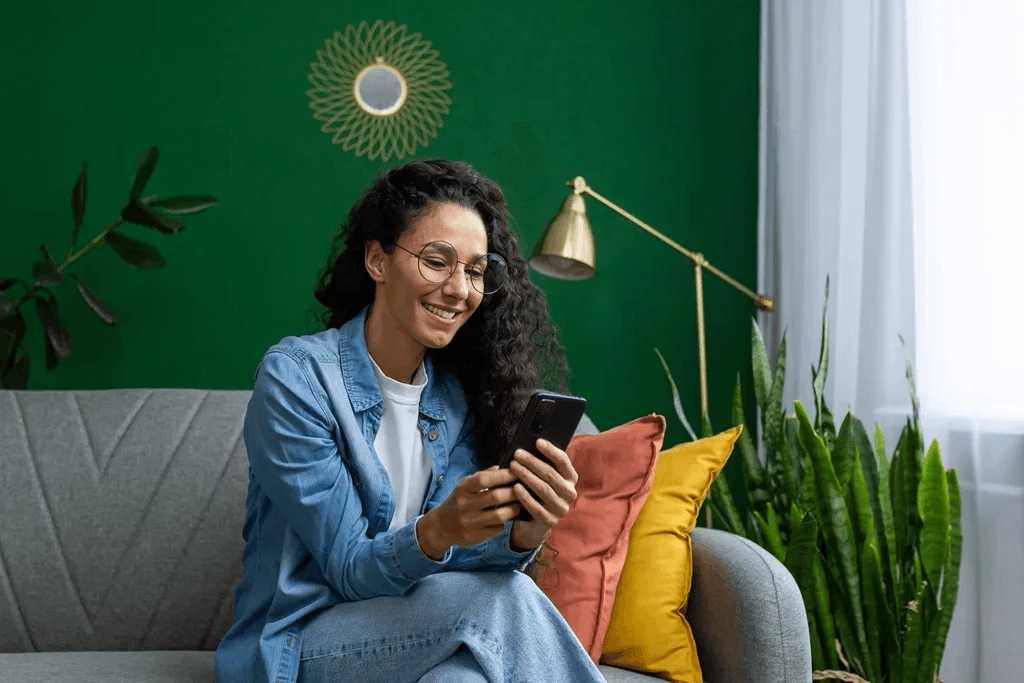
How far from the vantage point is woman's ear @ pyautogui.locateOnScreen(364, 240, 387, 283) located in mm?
1627

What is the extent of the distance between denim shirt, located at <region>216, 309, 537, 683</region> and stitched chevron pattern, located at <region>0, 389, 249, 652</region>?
0.36 metres

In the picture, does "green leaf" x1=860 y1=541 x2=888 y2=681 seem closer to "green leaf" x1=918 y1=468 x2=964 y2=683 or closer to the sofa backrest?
"green leaf" x1=918 y1=468 x2=964 y2=683

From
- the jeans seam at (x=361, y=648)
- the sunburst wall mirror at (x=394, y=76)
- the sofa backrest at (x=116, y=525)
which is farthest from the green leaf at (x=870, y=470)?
the sunburst wall mirror at (x=394, y=76)

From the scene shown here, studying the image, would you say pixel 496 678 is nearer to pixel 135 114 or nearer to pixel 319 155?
pixel 319 155

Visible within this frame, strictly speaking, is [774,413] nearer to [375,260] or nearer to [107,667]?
[375,260]

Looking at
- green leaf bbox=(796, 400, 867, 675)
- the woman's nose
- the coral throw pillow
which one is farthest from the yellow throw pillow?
the woman's nose

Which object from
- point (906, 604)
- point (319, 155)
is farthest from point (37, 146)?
point (906, 604)

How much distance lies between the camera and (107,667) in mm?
1604

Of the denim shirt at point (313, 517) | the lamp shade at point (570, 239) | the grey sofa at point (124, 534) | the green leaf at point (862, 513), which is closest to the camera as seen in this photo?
the denim shirt at point (313, 517)

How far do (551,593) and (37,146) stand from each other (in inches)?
89.3

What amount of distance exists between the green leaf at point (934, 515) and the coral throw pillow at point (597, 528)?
0.55 m

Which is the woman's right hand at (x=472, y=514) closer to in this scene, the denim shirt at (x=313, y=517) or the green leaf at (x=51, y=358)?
the denim shirt at (x=313, y=517)

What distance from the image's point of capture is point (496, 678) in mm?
1271

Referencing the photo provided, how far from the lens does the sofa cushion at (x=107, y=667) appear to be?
1.54 metres
